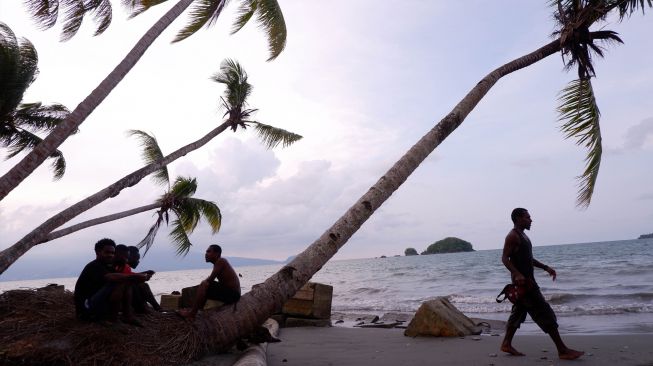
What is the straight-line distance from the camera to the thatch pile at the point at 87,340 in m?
5.07

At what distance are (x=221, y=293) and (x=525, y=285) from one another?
12.8ft

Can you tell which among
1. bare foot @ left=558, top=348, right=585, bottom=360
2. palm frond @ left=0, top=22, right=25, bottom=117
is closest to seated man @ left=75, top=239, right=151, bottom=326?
bare foot @ left=558, top=348, right=585, bottom=360

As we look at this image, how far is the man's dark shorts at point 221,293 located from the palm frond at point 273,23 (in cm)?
633

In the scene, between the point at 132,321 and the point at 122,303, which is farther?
the point at 122,303

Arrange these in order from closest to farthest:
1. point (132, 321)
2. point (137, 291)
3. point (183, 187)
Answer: point (132, 321)
point (137, 291)
point (183, 187)

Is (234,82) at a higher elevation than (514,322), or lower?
higher

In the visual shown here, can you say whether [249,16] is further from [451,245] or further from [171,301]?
[451,245]

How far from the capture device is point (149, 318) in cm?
651

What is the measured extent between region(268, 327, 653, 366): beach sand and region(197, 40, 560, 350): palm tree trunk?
1397 millimetres

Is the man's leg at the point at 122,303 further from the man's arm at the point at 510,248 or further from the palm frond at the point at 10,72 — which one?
the palm frond at the point at 10,72

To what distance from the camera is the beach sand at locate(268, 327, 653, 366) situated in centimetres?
670

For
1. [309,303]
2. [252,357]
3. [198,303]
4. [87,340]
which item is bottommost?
[252,357]

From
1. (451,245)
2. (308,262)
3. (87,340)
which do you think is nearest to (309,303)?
(308,262)

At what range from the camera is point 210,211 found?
17.0 m
